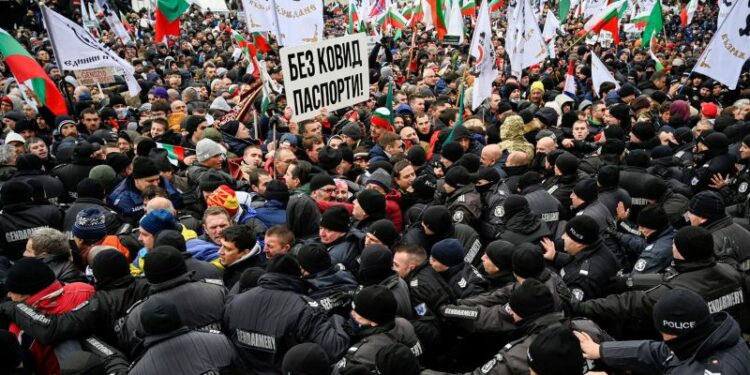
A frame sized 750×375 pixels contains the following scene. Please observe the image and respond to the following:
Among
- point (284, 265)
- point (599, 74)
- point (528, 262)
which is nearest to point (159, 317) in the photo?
point (284, 265)

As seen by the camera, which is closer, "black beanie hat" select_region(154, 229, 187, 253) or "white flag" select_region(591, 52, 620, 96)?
"black beanie hat" select_region(154, 229, 187, 253)

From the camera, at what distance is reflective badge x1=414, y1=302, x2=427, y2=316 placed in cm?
486

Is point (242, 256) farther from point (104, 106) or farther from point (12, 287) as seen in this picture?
point (104, 106)

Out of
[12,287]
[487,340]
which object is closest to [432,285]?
[487,340]

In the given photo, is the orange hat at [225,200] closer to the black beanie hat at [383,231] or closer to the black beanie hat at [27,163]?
the black beanie hat at [383,231]

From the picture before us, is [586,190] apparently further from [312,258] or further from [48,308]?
[48,308]

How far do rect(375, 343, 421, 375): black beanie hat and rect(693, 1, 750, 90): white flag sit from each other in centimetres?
697

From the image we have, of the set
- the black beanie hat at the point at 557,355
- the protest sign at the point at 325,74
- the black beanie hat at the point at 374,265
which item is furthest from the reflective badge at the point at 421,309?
the protest sign at the point at 325,74

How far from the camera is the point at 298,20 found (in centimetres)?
979

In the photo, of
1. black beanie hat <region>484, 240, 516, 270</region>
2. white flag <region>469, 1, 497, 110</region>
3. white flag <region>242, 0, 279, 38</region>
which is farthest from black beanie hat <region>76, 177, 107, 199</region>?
white flag <region>469, 1, 497, 110</region>

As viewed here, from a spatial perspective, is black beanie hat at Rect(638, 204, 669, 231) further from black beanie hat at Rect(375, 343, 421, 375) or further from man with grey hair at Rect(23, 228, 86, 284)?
man with grey hair at Rect(23, 228, 86, 284)

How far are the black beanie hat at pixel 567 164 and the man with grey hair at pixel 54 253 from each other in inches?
213

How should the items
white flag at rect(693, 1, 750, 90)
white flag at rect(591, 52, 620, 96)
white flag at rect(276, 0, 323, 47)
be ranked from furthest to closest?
white flag at rect(591, 52, 620, 96) → white flag at rect(276, 0, 323, 47) → white flag at rect(693, 1, 750, 90)

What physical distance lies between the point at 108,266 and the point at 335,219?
1977 mm
